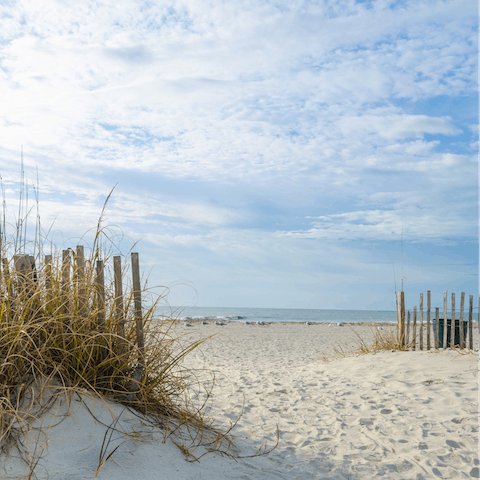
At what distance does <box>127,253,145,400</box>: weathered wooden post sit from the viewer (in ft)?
10.3

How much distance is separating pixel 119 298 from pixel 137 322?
287mm

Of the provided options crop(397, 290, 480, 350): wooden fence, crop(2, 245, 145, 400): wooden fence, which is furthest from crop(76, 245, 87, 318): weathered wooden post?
crop(397, 290, 480, 350): wooden fence

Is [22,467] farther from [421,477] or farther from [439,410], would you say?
[439,410]

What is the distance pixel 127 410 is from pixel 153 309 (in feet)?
2.85

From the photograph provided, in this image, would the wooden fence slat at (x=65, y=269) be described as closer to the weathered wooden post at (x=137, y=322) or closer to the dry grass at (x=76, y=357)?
the dry grass at (x=76, y=357)

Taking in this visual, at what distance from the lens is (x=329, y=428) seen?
4.10 meters

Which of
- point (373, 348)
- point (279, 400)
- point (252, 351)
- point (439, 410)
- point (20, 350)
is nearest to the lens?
point (20, 350)

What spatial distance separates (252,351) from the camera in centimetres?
1089

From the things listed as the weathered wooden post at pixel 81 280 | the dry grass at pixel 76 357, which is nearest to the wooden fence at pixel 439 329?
the dry grass at pixel 76 357

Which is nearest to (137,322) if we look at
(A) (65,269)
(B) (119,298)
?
(B) (119,298)

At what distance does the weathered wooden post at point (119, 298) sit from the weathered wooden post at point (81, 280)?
0.27 metres

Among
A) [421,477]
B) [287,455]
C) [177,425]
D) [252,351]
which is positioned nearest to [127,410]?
[177,425]

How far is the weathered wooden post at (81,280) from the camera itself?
312cm

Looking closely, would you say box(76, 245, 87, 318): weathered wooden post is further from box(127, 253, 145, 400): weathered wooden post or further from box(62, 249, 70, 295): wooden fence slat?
box(127, 253, 145, 400): weathered wooden post
